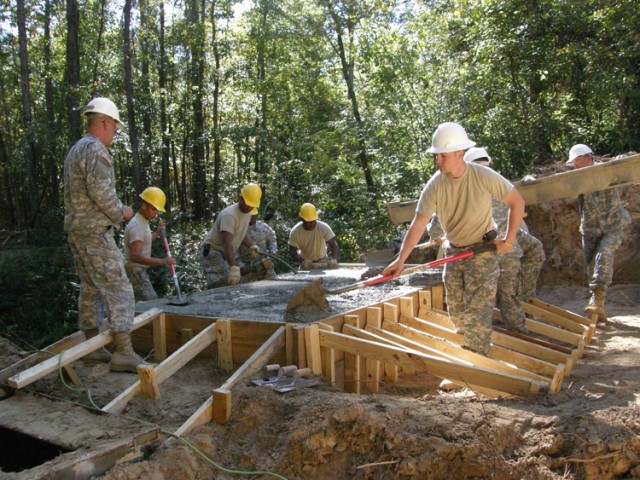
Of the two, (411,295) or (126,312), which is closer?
(126,312)

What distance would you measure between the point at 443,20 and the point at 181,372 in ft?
32.4

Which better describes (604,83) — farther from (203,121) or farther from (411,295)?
(203,121)

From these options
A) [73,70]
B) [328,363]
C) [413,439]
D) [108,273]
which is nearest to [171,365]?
[108,273]

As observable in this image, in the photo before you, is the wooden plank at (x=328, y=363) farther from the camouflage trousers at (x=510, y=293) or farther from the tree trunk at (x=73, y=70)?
the tree trunk at (x=73, y=70)

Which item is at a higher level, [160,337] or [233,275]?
[233,275]

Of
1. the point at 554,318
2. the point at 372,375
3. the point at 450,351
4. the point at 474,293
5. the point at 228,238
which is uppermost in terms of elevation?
the point at 228,238

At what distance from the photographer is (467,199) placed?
14.4 ft

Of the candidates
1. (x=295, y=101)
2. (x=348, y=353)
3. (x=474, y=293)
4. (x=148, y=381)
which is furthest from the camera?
(x=295, y=101)

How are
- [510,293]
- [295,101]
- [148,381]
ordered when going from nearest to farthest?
[148,381], [510,293], [295,101]

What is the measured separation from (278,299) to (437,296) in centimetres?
187

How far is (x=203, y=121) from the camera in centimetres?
1705

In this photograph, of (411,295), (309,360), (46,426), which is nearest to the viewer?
(46,426)

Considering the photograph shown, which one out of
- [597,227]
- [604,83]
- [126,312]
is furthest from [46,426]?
[604,83]

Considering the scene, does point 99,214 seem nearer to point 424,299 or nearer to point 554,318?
point 424,299
